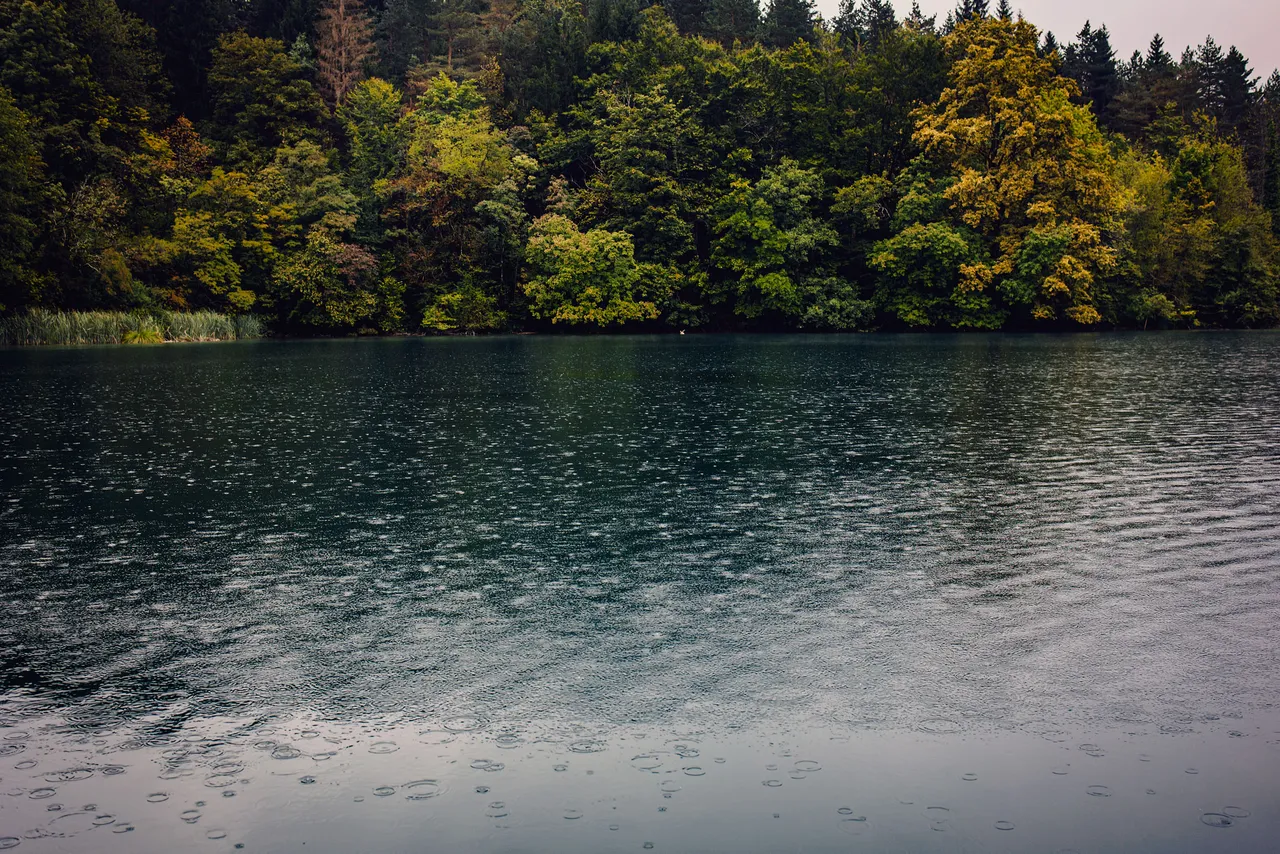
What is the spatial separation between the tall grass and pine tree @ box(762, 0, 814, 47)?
61540 millimetres

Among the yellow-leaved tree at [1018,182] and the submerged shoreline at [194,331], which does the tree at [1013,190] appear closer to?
the yellow-leaved tree at [1018,182]

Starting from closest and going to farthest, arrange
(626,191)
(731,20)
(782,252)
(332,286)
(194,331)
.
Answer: (194,331) < (332,286) < (782,252) < (626,191) < (731,20)

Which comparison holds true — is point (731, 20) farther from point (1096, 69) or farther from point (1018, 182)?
point (1018, 182)

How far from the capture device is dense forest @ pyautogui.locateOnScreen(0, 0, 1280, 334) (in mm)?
67688

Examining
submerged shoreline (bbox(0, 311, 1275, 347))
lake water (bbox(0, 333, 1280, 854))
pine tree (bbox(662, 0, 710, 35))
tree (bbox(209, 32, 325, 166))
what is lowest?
lake water (bbox(0, 333, 1280, 854))

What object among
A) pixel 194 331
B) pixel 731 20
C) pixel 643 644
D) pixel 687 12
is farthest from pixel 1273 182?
pixel 643 644

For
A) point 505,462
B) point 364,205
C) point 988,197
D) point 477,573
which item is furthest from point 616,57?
point 477,573

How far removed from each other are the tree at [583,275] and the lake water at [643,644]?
50973 millimetres

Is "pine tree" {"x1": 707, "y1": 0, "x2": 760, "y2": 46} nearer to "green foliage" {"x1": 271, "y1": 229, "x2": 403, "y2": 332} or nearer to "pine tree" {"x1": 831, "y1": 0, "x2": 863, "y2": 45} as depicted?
"pine tree" {"x1": 831, "y1": 0, "x2": 863, "y2": 45}

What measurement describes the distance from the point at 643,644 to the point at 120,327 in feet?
203

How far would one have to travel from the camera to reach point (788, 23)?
105m

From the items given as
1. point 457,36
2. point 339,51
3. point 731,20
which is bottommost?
point 339,51

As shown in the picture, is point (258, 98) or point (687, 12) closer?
point (258, 98)

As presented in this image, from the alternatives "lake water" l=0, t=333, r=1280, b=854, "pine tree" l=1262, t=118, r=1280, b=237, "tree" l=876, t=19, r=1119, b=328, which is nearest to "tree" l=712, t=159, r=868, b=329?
"tree" l=876, t=19, r=1119, b=328
